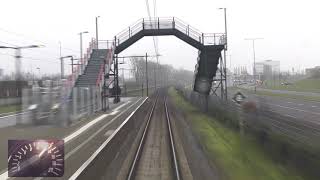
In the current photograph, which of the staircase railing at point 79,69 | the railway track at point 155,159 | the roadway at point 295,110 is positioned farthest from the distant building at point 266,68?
the railway track at point 155,159

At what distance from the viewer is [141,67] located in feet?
448

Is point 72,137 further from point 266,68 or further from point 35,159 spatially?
point 266,68

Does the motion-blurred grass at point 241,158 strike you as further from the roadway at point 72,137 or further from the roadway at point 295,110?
the roadway at point 72,137

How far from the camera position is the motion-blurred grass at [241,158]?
42.4ft

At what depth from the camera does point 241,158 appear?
1592cm

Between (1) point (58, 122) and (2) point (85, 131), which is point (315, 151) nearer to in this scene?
(2) point (85, 131)

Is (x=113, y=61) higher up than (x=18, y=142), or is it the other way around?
(x=113, y=61)

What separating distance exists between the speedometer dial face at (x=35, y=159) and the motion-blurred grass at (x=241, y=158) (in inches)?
203

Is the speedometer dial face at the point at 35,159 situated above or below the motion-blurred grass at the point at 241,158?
above

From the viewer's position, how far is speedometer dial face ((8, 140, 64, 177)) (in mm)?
10328

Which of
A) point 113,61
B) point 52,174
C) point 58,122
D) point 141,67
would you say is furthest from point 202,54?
point 141,67

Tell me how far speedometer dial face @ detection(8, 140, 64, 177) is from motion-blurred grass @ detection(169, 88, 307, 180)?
16.9ft

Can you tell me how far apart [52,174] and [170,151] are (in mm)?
8485

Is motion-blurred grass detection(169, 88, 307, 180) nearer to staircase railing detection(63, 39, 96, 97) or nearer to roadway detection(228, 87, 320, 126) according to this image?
roadway detection(228, 87, 320, 126)
